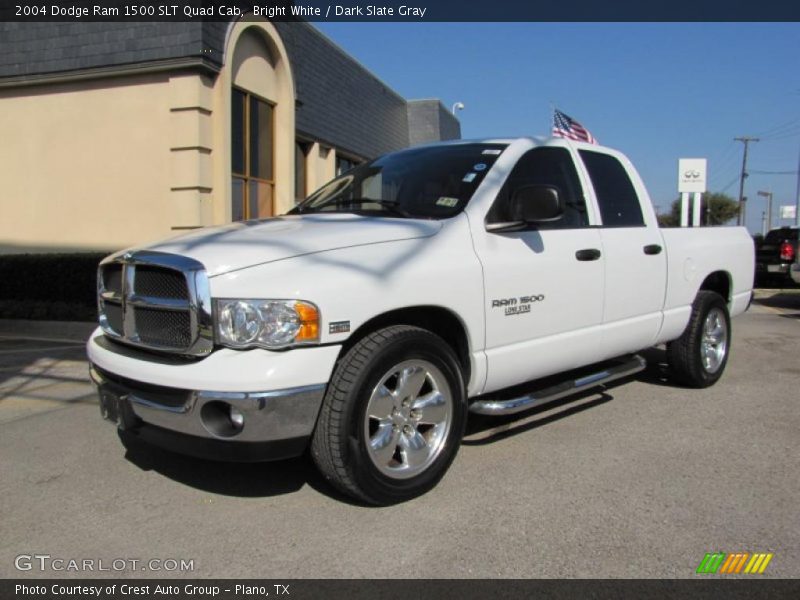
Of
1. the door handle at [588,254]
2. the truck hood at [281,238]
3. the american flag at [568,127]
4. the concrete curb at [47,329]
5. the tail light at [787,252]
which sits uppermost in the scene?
the american flag at [568,127]

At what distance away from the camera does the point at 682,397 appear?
564 cm

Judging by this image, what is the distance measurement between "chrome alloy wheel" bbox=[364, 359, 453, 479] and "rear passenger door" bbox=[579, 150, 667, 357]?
64.4 inches

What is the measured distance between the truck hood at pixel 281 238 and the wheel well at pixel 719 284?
3.57 m

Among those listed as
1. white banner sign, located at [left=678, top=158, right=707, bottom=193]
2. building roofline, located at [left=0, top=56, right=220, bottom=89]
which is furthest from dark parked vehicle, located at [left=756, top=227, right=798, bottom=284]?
building roofline, located at [left=0, top=56, right=220, bottom=89]

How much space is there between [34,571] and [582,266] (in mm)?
3452

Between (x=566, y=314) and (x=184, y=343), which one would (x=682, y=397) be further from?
(x=184, y=343)

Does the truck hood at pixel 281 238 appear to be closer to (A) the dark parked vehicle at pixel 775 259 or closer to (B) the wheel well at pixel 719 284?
(B) the wheel well at pixel 719 284

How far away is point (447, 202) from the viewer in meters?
4.00

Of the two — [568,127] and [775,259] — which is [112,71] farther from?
[775,259]

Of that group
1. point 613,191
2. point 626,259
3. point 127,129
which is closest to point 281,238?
point 626,259

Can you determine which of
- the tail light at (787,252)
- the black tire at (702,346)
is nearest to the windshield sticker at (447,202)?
the black tire at (702,346)

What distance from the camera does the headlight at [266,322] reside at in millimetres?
2977

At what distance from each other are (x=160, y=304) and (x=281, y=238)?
0.67 meters

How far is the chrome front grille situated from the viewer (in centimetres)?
306
